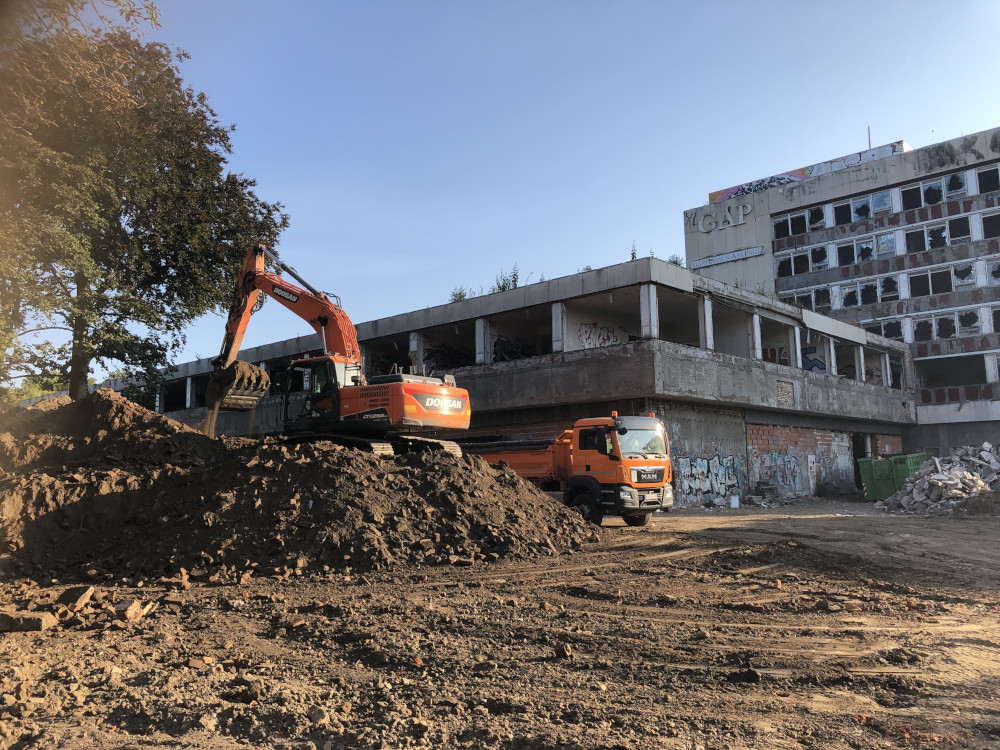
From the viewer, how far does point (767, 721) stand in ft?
14.7

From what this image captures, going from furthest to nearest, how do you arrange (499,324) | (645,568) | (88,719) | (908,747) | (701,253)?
(701,253) < (499,324) < (645,568) < (88,719) < (908,747)

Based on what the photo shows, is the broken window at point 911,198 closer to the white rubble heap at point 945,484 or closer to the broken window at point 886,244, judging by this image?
the broken window at point 886,244

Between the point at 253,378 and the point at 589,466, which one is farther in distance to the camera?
the point at 589,466

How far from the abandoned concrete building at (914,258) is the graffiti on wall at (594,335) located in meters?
19.7

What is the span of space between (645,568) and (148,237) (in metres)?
18.9

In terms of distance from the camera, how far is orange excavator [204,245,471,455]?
13344 millimetres

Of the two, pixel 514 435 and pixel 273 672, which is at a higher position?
pixel 514 435

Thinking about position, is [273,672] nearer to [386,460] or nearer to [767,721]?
[767,721]

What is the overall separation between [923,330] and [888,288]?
331 centimetres

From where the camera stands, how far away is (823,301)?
148ft

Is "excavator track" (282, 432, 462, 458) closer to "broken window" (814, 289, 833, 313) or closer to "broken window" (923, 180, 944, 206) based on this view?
"broken window" (814, 289, 833, 313)

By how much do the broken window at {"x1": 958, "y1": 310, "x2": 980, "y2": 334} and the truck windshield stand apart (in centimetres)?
3390

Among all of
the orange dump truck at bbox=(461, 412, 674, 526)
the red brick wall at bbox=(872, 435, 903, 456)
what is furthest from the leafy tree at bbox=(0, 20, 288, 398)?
the red brick wall at bbox=(872, 435, 903, 456)

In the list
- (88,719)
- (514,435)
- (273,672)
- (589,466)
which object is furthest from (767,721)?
(514,435)
